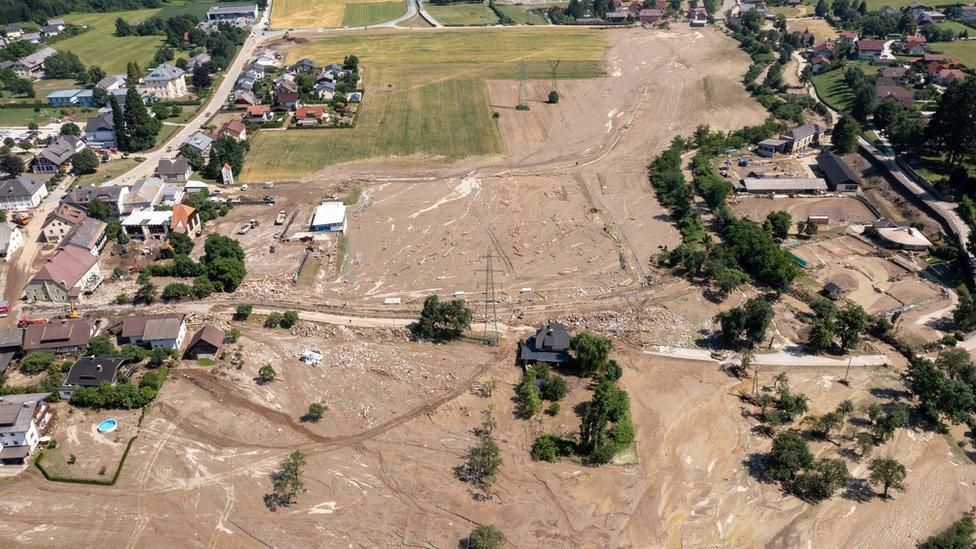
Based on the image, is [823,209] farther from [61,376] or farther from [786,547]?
[61,376]

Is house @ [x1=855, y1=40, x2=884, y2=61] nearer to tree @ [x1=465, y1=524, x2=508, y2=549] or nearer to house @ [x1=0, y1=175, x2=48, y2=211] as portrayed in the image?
tree @ [x1=465, y1=524, x2=508, y2=549]

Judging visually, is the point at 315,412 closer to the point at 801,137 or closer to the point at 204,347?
the point at 204,347

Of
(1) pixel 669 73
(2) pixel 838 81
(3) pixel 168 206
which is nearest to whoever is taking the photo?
(3) pixel 168 206

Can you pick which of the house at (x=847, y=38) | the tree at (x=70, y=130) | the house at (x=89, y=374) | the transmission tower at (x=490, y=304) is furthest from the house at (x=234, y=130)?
the house at (x=847, y=38)

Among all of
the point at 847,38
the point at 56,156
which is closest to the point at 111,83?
the point at 56,156

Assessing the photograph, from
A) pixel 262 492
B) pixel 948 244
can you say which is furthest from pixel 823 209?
pixel 262 492

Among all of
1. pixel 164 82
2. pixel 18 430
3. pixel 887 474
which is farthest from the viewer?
pixel 164 82

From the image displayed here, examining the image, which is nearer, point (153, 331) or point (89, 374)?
point (89, 374)

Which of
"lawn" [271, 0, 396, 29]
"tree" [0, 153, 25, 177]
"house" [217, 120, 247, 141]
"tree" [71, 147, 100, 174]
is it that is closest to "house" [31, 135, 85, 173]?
"tree" [71, 147, 100, 174]
